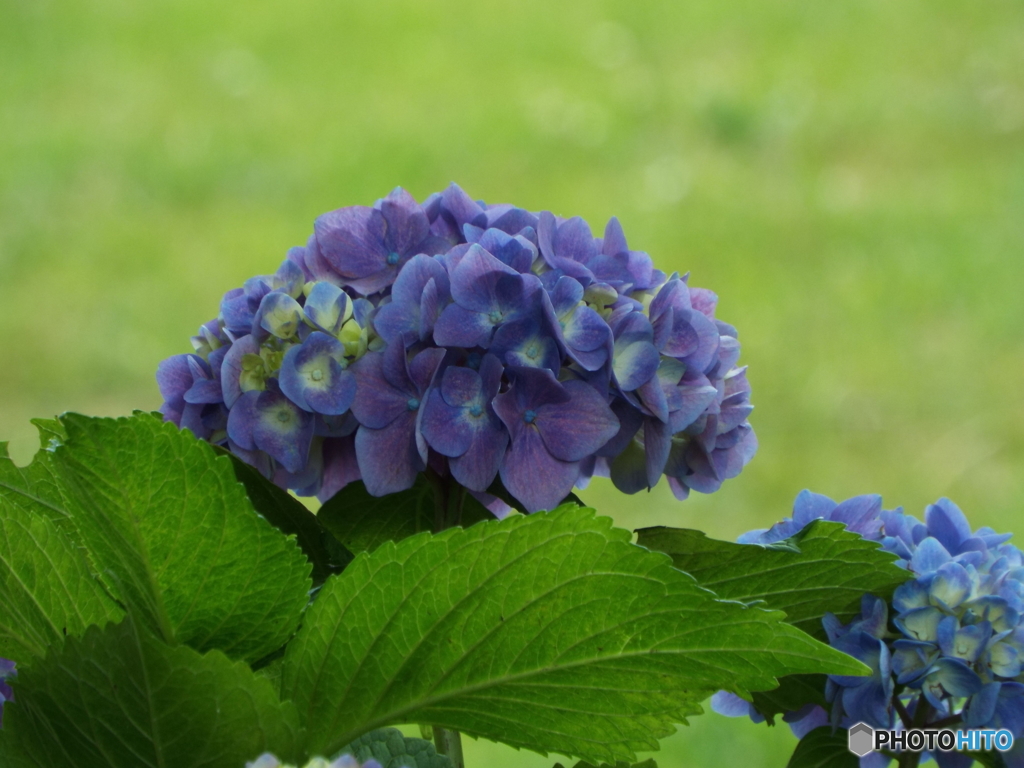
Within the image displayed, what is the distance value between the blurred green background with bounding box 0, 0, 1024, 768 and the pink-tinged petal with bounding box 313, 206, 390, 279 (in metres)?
1.02

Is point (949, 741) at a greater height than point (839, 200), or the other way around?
point (839, 200)

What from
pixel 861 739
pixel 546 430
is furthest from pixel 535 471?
pixel 861 739

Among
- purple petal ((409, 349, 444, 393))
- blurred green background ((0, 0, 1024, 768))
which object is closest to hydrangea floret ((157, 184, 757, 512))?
purple petal ((409, 349, 444, 393))

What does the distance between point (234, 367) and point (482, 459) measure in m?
0.07

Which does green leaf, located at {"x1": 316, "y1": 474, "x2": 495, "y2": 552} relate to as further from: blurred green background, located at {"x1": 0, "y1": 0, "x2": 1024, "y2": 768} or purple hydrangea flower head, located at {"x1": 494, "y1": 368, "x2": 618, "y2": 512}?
blurred green background, located at {"x1": 0, "y1": 0, "x2": 1024, "y2": 768}

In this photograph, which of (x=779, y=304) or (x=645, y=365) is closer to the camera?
(x=645, y=365)

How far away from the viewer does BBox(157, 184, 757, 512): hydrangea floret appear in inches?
11.4

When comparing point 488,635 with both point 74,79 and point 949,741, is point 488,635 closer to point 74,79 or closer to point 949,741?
point 949,741

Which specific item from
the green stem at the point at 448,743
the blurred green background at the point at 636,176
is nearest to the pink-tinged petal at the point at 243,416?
the green stem at the point at 448,743

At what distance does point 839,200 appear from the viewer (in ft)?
6.77

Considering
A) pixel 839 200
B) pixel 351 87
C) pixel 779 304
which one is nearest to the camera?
pixel 779 304

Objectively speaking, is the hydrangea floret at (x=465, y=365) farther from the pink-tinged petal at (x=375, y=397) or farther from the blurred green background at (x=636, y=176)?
the blurred green background at (x=636, y=176)

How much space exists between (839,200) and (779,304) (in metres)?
0.33

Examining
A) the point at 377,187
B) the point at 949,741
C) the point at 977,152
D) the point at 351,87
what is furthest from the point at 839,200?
the point at 949,741
